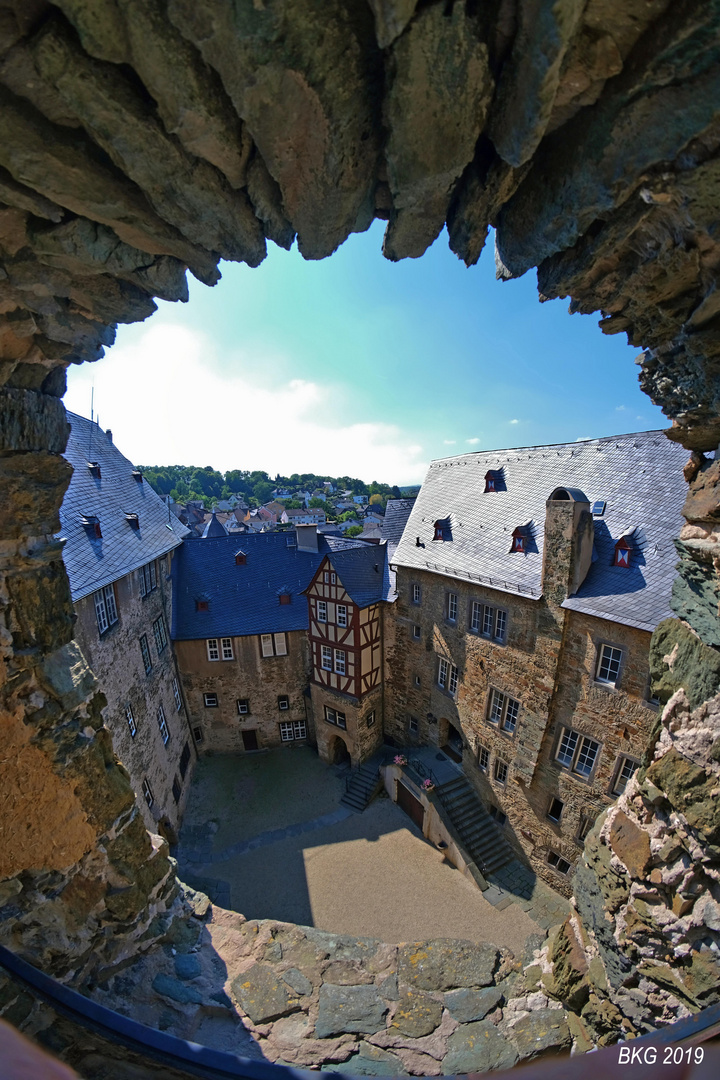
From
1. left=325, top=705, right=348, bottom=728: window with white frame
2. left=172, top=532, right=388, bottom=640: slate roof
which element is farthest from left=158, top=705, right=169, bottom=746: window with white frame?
left=325, top=705, right=348, bottom=728: window with white frame

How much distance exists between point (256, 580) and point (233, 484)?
148m

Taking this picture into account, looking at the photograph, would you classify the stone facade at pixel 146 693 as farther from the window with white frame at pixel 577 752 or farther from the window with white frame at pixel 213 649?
the window with white frame at pixel 577 752

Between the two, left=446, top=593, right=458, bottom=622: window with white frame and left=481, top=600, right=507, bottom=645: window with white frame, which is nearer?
left=481, top=600, right=507, bottom=645: window with white frame

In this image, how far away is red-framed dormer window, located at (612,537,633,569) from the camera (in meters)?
11.5

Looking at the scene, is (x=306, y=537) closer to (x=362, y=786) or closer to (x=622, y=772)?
(x=362, y=786)

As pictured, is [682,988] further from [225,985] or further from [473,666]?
[473,666]

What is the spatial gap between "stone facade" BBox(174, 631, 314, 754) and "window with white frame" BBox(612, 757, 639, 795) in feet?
39.2

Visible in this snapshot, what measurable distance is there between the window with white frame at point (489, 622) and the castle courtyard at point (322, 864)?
7.67 m

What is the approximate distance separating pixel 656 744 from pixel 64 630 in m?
7.39

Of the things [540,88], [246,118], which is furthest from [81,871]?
[540,88]

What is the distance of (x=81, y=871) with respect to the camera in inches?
225

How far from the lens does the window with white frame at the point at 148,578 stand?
15.5 metres

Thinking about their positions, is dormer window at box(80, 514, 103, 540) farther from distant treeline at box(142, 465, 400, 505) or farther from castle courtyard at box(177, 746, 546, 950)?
distant treeline at box(142, 465, 400, 505)

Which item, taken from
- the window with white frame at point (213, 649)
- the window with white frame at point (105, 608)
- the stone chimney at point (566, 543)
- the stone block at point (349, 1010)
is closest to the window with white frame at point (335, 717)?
the window with white frame at point (213, 649)
